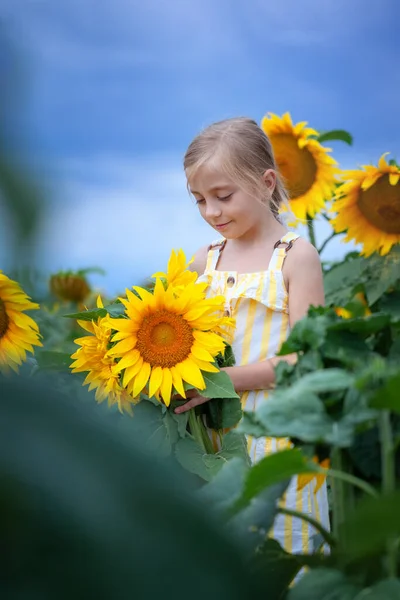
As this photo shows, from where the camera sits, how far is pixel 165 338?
1.21 m

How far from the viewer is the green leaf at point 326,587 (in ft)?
1.40

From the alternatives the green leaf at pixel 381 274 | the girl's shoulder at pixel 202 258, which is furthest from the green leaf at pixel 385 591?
the green leaf at pixel 381 274

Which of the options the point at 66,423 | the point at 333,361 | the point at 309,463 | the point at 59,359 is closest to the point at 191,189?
the point at 59,359

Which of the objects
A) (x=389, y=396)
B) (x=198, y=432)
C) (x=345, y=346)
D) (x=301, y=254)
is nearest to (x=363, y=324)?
(x=345, y=346)

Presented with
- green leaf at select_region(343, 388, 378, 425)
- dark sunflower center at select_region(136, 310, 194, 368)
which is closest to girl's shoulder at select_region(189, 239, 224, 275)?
dark sunflower center at select_region(136, 310, 194, 368)

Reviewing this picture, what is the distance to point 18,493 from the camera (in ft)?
0.76

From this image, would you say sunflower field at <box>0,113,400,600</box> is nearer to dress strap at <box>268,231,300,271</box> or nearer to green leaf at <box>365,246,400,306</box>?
dress strap at <box>268,231,300,271</box>

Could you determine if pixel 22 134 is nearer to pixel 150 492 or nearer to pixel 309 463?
pixel 150 492

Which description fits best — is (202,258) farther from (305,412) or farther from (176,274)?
(305,412)

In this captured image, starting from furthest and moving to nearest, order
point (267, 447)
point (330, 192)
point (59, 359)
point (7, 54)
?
1. point (330, 192)
2. point (267, 447)
3. point (59, 359)
4. point (7, 54)

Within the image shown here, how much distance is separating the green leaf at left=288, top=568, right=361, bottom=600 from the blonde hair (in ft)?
3.85

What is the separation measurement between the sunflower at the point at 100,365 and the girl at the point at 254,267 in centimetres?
22

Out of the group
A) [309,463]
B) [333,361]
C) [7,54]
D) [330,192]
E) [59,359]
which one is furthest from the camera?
[330,192]

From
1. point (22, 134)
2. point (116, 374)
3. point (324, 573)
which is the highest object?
point (116, 374)
